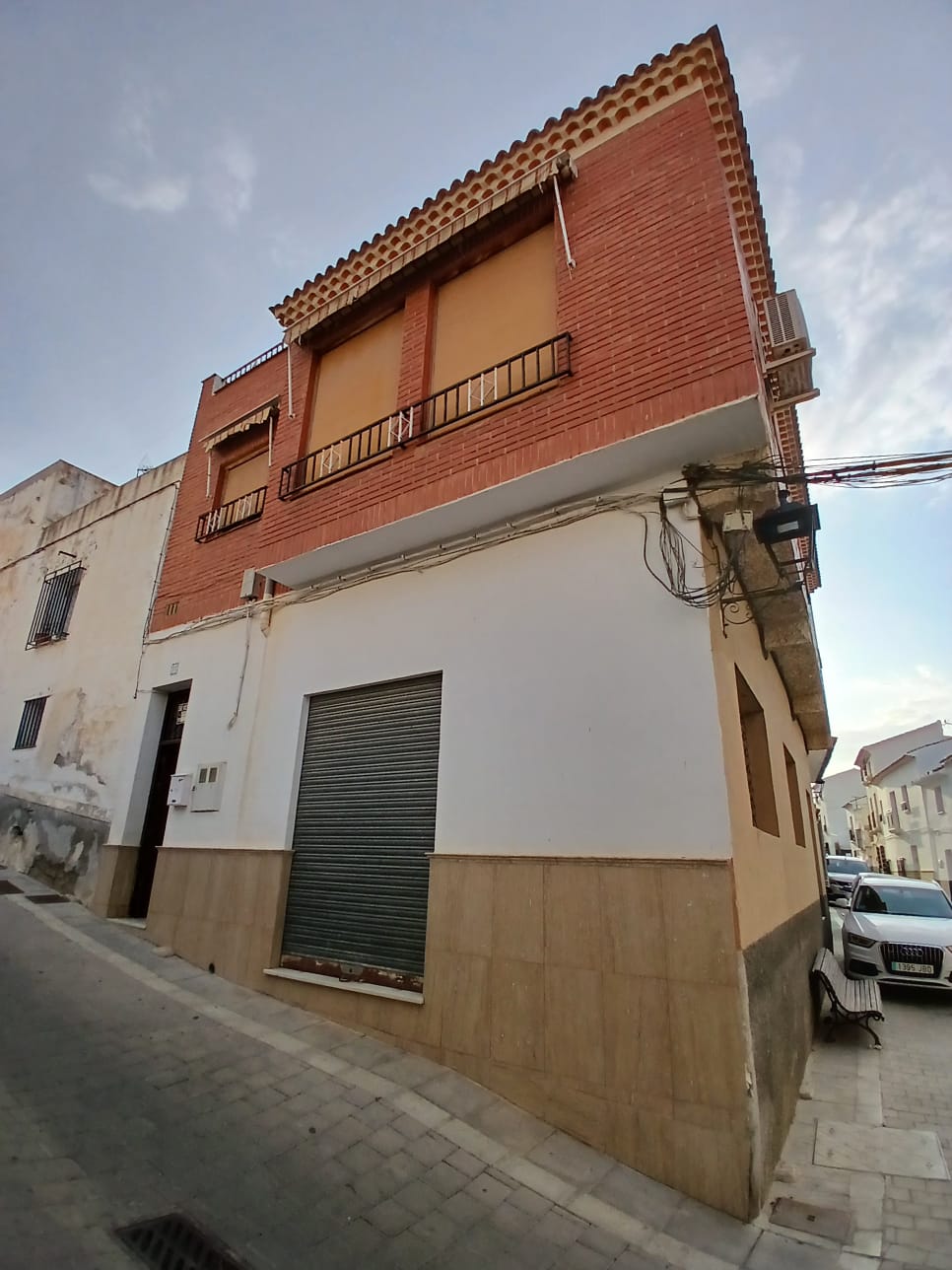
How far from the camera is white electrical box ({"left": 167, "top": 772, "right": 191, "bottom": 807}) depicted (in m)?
7.18

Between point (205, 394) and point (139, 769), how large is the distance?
6006 mm

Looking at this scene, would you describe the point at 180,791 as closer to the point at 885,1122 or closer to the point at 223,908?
the point at 223,908

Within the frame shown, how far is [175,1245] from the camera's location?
273 centimetres

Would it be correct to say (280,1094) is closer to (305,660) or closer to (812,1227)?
(812,1227)

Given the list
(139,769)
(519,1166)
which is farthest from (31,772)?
(519,1166)

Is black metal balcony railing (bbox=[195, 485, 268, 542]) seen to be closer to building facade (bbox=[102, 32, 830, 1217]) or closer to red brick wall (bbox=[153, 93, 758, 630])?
building facade (bbox=[102, 32, 830, 1217])

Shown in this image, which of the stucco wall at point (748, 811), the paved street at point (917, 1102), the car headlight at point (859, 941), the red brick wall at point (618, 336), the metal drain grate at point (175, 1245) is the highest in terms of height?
the red brick wall at point (618, 336)

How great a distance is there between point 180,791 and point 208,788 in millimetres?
418

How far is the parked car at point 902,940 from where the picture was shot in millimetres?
8727

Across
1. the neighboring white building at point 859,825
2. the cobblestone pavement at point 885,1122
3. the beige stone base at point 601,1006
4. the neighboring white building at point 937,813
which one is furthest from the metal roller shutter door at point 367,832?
the neighboring white building at point 859,825

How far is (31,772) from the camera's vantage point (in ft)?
34.2

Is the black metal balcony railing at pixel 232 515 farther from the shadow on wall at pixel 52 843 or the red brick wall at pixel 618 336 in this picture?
the shadow on wall at pixel 52 843

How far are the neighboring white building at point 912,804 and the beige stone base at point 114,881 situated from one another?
3283 centimetres

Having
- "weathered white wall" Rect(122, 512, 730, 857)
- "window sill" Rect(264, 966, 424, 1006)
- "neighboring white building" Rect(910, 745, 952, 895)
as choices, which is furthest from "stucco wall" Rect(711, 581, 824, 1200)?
"neighboring white building" Rect(910, 745, 952, 895)
